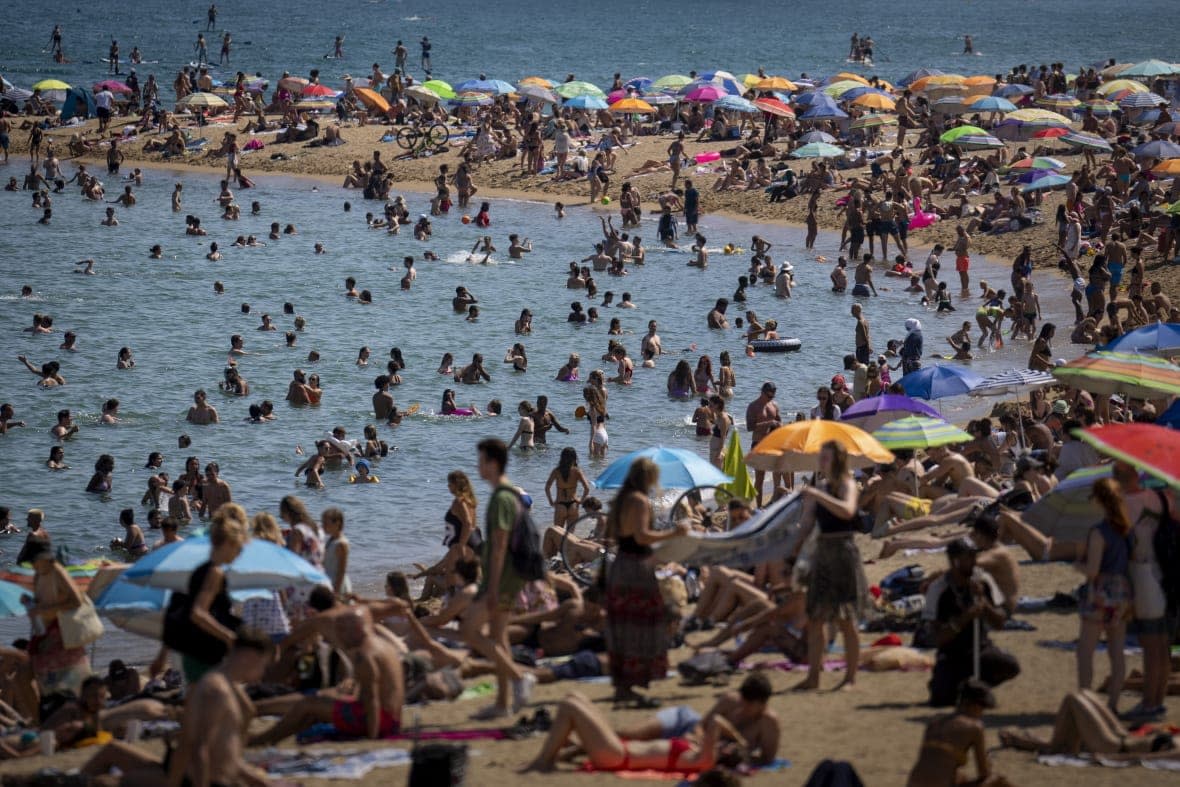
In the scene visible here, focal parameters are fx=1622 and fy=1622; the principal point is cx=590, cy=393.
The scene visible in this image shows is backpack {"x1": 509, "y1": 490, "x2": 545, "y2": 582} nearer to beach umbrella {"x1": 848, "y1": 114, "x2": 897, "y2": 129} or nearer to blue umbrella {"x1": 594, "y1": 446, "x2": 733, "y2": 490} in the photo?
blue umbrella {"x1": 594, "y1": 446, "x2": 733, "y2": 490}

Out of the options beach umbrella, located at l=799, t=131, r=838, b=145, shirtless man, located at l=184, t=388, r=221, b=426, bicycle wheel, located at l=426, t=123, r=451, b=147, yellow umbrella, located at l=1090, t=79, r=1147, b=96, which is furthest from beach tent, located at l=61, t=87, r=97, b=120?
yellow umbrella, located at l=1090, t=79, r=1147, b=96

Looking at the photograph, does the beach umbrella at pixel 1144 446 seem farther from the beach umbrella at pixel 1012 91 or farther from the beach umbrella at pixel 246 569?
the beach umbrella at pixel 1012 91

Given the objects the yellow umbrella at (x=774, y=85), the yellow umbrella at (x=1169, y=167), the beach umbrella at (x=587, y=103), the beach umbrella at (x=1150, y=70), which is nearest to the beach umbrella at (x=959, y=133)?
the yellow umbrella at (x=1169, y=167)

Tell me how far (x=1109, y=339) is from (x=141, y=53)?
73.2 meters

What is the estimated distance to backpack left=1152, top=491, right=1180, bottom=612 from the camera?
8.61 m

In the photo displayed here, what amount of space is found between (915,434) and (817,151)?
24.5 m

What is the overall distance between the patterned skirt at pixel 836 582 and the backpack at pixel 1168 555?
1582 millimetres

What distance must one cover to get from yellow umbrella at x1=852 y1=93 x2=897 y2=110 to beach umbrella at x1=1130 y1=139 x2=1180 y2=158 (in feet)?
29.3

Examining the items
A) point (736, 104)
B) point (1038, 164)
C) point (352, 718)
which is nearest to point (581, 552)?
point (352, 718)

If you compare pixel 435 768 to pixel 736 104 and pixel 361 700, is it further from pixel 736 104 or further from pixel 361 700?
pixel 736 104

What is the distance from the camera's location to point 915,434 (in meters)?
14.2

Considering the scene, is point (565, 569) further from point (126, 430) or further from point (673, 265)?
point (673, 265)

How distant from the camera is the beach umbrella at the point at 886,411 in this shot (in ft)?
48.7

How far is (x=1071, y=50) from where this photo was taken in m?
110
